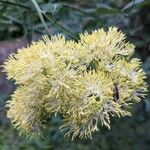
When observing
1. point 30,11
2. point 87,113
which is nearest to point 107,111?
point 87,113

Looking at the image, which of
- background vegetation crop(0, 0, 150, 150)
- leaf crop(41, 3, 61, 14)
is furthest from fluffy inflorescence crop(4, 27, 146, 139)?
leaf crop(41, 3, 61, 14)

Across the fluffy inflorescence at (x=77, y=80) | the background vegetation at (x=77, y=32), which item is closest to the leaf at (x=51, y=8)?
the background vegetation at (x=77, y=32)

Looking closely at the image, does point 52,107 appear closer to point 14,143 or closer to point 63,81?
point 63,81

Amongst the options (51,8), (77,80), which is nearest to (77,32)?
(51,8)

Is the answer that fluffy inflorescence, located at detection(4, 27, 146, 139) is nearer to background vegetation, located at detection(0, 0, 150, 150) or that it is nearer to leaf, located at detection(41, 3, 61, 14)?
background vegetation, located at detection(0, 0, 150, 150)

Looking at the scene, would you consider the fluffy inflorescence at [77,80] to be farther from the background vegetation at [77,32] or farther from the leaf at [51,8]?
the leaf at [51,8]

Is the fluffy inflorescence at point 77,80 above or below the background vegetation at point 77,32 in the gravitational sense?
below
